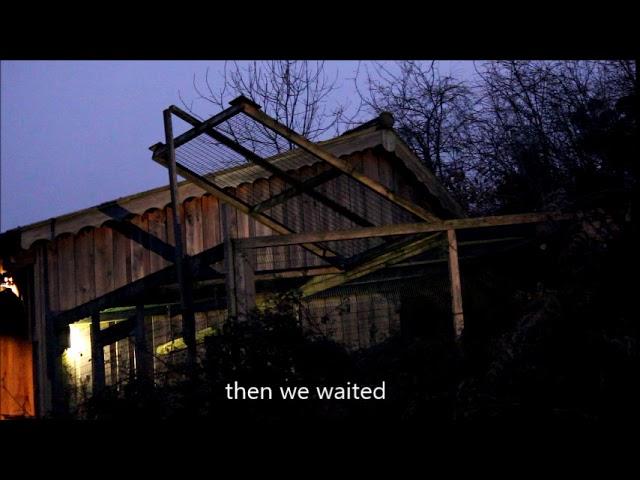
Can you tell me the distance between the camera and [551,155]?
11.8 meters

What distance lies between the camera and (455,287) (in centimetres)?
845

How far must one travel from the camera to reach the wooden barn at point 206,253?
9.66 meters

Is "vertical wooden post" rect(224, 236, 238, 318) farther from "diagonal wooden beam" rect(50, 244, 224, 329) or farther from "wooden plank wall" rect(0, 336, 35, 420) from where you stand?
"wooden plank wall" rect(0, 336, 35, 420)

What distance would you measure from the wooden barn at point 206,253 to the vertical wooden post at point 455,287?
0.12 m

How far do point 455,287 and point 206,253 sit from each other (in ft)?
15.1

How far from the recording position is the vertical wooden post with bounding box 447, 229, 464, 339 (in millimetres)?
8099

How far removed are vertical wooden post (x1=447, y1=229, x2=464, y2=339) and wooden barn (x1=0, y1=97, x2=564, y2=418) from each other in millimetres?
119

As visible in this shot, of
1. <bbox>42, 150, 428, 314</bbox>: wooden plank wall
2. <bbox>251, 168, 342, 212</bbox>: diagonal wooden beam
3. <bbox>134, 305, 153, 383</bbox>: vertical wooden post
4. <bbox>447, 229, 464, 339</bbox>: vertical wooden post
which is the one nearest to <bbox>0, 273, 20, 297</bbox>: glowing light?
<bbox>42, 150, 428, 314</bbox>: wooden plank wall
